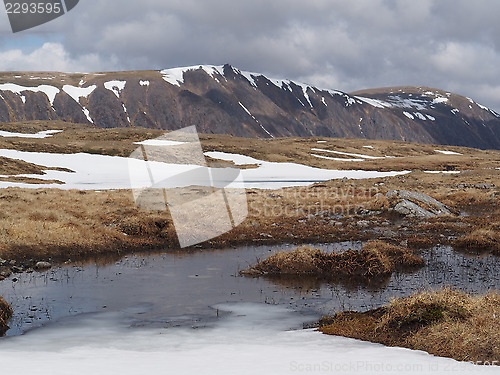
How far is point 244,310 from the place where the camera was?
14.7 meters

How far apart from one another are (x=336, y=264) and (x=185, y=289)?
675 cm

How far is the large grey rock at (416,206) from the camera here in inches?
1326

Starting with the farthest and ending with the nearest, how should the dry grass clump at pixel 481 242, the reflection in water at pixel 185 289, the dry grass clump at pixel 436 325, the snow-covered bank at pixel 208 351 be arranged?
1. the dry grass clump at pixel 481 242
2. the reflection in water at pixel 185 289
3. the dry grass clump at pixel 436 325
4. the snow-covered bank at pixel 208 351

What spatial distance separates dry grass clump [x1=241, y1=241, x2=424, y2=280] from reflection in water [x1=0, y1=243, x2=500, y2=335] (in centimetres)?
82

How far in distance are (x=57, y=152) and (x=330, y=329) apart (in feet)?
269

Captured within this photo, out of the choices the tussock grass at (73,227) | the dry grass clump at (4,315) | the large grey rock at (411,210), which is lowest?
the large grey rock at (411,210)

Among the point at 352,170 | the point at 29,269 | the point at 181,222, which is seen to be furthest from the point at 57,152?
the point at 29,269

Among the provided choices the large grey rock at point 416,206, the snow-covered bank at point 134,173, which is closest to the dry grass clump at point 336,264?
the large grey rock at point 416,206

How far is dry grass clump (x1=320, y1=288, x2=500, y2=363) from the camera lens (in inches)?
370

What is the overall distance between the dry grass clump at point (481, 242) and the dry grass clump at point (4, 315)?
71.3 ft

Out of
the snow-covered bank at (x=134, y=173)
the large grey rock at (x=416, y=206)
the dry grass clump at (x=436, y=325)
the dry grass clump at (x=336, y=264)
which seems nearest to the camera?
the dry grass clump at (x=436, y=325)

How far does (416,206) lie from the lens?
3444 centimetres

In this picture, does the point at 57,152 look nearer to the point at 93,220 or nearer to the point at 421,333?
the point at 93,220

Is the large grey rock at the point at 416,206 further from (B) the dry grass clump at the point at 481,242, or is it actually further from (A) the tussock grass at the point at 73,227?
(A) the tussock grass at the point at 73,227
